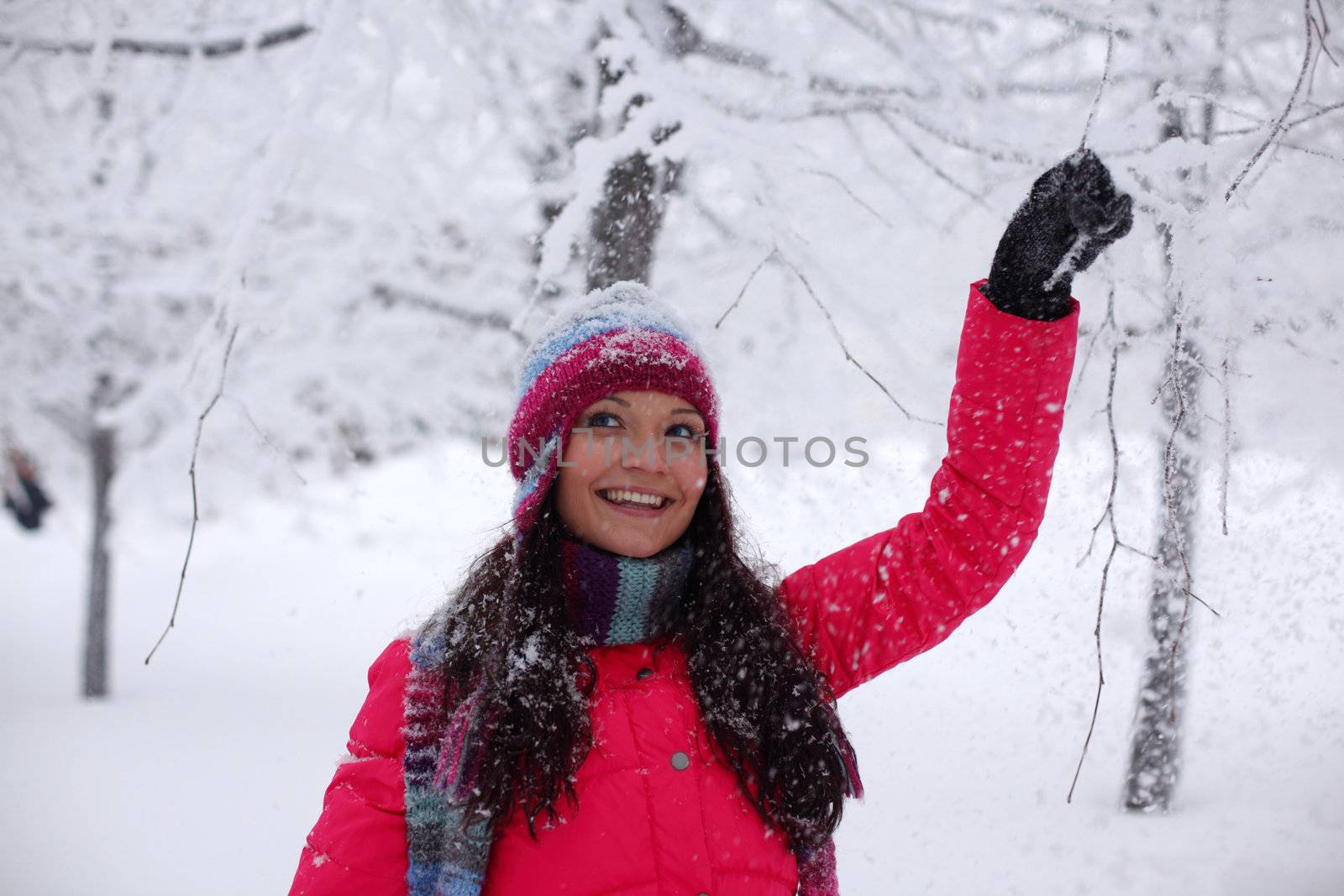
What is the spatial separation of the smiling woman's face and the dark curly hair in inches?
4.3

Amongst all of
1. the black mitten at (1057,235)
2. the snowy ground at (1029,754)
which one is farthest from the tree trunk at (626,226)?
the black mitten at (1057,235)

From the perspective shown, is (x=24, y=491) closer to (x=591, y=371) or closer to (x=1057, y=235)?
(x=591, y=371)

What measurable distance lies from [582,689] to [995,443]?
87 cm

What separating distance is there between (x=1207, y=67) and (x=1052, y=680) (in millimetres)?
2435

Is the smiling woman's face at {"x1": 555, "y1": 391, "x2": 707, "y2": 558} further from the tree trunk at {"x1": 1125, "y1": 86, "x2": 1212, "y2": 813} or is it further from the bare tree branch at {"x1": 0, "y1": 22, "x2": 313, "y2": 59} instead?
the bare tree branch at {"x1": 0, "y1": 22, "x2": 313, "y2": 59}

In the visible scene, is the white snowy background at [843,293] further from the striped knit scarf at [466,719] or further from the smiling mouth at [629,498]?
the smiling mouth at [629,498]

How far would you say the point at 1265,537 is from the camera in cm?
330

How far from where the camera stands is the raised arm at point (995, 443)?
130cm

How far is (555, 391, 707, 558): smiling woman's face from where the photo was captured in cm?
160

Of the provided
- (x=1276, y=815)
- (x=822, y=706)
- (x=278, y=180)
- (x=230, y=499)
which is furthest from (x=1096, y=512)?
(x=230, y=499)

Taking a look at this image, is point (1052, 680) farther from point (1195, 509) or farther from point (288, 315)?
point (288, 315)

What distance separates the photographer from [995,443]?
1.47m

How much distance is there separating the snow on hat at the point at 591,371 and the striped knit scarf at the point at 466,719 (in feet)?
0.66

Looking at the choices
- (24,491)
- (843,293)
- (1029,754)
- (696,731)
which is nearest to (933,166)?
(843,293)
